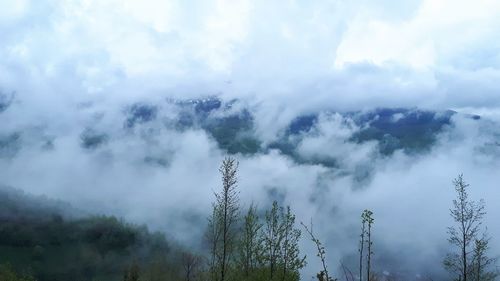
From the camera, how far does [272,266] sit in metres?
35.2

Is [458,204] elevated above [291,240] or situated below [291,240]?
above

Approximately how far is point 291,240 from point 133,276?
37.4m

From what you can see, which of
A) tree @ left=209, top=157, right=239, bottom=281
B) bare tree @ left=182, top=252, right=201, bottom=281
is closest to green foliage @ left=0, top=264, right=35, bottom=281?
bare tree @ left=182, top=252, right=201, bottom=281

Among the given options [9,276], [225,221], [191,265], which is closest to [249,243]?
[225,221]

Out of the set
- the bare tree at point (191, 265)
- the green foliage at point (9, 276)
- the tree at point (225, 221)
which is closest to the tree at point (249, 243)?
the tree at point (225, 221)

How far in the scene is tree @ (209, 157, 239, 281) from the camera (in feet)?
129

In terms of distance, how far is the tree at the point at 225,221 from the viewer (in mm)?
39281

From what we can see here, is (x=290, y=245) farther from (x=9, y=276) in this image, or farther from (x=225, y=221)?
(x=9, y=276)

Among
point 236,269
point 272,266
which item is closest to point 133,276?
point 236,269

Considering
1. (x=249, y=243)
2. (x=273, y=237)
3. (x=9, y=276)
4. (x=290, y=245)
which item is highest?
(x=273, y=237)

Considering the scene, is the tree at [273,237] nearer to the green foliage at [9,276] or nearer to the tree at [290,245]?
the tree at [290,245]

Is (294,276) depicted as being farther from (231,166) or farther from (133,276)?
(133,276)

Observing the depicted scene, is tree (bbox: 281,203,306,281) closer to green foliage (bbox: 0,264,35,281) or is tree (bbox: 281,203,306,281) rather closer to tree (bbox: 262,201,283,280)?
tree (bbox: 262,201,283,280)

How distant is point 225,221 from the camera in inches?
1577
